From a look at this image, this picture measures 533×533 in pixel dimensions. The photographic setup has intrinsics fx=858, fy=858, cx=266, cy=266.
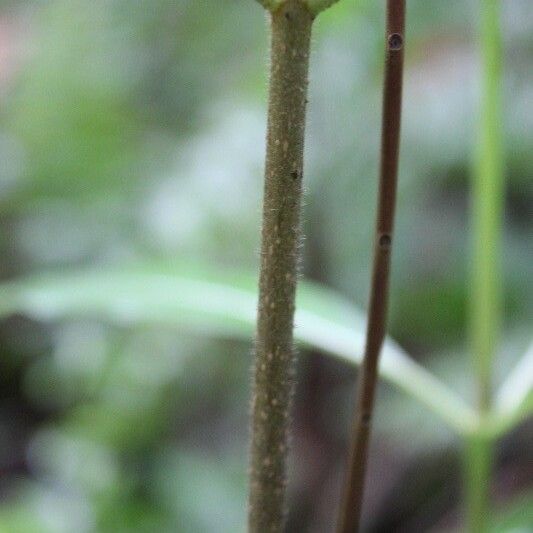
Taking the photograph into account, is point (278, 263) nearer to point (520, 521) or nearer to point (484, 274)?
point (484, 274)

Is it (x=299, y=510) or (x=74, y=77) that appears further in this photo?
(x=74, y=77)

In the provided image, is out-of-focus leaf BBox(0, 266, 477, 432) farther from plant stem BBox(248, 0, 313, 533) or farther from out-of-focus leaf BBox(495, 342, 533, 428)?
plant stem BBox(248, 0, 313, 533)

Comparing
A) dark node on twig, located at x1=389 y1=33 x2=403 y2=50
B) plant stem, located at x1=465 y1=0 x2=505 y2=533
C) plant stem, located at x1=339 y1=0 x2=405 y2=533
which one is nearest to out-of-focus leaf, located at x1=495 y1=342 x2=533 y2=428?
plant stem, located at x1=465 y1=0 x2=505 y2=533

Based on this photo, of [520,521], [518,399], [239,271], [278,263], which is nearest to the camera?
[278,263]

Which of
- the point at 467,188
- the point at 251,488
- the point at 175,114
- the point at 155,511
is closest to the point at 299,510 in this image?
the point at 155,511

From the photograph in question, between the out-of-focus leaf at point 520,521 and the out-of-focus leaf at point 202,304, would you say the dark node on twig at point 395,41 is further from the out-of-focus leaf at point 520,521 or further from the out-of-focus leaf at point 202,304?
the out-of-focus leaf at point 520,521

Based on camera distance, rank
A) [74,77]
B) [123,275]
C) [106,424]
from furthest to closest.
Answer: [74,77]
[106,424]
[123,275]

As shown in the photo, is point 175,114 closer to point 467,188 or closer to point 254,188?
point 254,188

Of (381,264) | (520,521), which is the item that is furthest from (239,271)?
(381,264)
